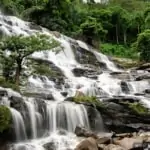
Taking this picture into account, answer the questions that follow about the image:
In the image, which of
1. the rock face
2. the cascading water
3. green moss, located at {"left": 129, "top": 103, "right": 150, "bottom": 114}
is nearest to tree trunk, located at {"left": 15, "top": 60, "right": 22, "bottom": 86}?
the cascading water

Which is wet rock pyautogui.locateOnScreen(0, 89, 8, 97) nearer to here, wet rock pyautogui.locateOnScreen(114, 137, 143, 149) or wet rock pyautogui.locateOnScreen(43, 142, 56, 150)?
wet rock pyautogui.locateOnScreen(43, 142, 56, 150)

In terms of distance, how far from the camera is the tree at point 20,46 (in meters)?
23.1

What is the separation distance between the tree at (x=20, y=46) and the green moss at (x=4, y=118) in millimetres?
5821

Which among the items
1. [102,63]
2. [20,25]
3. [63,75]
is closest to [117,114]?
[63,75]

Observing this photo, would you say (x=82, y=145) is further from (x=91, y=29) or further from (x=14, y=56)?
(x=91, y=29)

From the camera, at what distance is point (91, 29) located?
48.1 metres

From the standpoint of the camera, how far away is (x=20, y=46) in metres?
23.0

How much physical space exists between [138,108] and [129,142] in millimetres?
5705

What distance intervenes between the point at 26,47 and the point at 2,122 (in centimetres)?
669

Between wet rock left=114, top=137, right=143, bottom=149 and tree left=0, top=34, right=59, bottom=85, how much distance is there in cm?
798

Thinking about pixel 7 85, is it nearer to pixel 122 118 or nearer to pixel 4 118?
pixel 4 118

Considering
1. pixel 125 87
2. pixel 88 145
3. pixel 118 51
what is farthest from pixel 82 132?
pixel 118 51

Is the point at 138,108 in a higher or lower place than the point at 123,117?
higher

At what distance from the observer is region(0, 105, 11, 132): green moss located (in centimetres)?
1764
